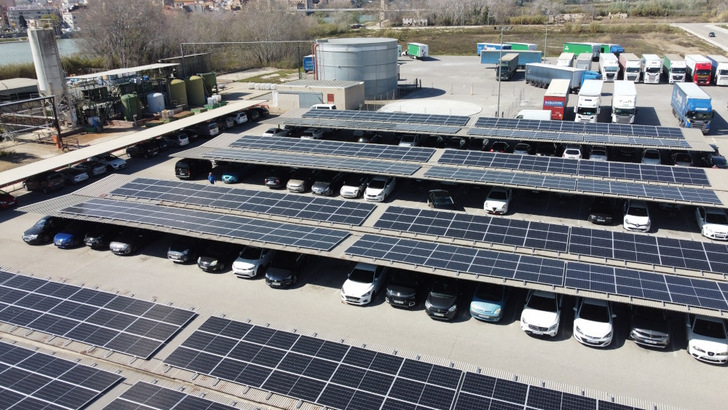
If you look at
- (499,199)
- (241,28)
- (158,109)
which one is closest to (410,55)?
(241,28)

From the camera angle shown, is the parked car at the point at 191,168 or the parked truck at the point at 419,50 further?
the parked truck at the point at 419,50

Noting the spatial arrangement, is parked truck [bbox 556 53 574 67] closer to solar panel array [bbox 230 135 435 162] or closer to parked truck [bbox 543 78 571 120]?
parked truck [bbox 543 78 571 120]

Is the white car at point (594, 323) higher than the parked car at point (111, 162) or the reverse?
the reverse

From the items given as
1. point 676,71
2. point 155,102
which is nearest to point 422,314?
point 155,102

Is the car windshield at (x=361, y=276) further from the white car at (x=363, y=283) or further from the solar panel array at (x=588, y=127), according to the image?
the solar panel array at (x=588, y=127)

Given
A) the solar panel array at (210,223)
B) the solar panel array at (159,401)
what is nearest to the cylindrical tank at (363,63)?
the solar panel array at (210,223)

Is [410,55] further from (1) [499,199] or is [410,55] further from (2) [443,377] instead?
(2) [443,377]
